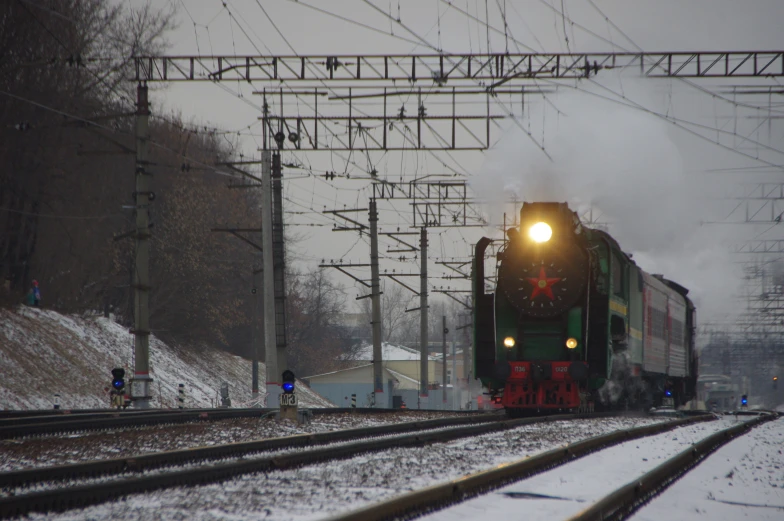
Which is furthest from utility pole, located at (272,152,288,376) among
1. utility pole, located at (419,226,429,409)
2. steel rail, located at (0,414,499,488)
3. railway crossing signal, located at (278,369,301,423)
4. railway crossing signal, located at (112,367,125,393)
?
utility pole, located at (419,226,429,409)

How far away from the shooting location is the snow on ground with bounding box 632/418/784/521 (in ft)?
25.0

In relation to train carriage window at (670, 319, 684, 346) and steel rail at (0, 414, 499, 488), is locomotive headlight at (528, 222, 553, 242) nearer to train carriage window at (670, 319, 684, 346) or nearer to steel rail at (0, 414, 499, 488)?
steel rail at (0, 414, 499, 488)

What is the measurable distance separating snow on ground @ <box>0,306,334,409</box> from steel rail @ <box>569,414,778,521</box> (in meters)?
22.4

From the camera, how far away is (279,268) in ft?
92.1

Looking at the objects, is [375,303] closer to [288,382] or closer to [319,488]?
[288,382]

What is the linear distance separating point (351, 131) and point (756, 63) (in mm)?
11581

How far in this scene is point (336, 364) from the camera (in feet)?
313

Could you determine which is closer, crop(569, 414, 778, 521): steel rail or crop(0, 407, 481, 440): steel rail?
crop(569, 414, 778, 521): steel rail

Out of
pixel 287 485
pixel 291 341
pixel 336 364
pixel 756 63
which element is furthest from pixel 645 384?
pixel 336 364

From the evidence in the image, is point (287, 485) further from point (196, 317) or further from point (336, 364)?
point (336, 364)

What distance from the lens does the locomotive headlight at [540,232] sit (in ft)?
64.5

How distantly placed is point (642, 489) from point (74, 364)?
99.0ft

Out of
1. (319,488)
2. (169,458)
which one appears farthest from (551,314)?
(319,488)

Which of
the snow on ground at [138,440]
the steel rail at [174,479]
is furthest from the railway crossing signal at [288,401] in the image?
the steel rail at [174,479]
